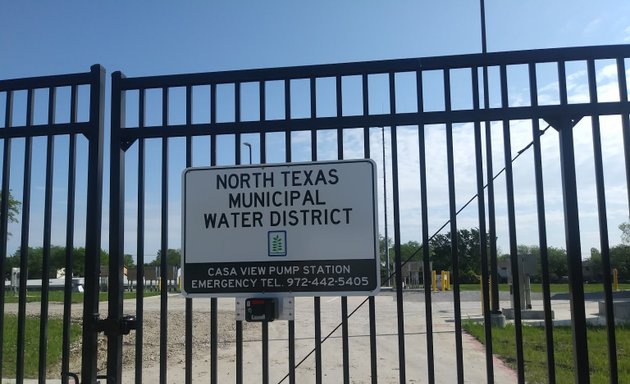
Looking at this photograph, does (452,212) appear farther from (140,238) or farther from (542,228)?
(140,238)

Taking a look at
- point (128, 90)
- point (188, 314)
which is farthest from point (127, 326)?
point (128, 90)

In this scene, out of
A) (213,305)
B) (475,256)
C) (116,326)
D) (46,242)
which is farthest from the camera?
(475,256)

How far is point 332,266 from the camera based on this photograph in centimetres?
326

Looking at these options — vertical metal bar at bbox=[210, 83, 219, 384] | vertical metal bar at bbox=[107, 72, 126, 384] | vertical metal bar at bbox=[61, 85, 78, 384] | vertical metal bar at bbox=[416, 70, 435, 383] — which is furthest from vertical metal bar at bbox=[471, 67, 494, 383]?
vertical metal bar at bbox=[61, 85, 78, 384]

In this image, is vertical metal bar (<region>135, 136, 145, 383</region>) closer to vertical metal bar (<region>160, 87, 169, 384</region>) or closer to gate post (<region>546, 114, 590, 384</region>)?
vertical metal bar (<region>160, 87, 169, 384</region>)

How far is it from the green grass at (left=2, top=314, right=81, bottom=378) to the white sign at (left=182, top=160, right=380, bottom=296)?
5.72m

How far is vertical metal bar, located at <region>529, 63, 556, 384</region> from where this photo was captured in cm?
313

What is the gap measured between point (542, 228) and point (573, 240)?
17 centimetres

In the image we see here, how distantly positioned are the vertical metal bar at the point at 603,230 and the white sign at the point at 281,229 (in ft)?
4.11

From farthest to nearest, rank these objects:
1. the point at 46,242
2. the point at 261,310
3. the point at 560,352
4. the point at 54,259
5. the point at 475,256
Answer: the point at 54,259 < the point at 560,352 < the point at 475,256 < the point at 46,242 < the point at 261,310

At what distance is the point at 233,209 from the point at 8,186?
1.60 metres

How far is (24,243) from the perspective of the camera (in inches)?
146

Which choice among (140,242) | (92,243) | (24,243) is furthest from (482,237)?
(24,243)

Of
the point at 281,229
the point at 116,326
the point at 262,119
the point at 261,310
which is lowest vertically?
the point at 116,326
